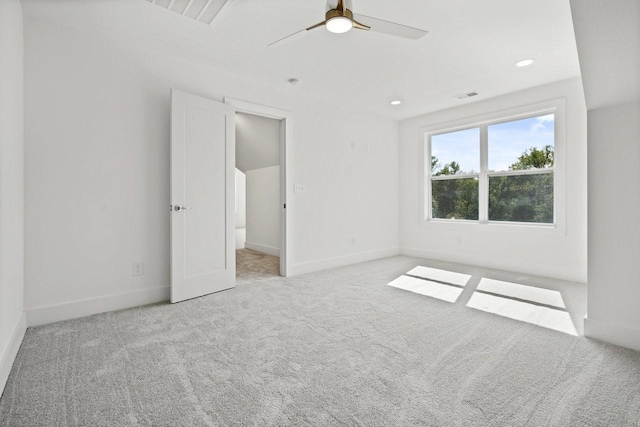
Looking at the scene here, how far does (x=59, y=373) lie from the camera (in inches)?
69.2

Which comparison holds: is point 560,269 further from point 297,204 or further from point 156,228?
point 156,228

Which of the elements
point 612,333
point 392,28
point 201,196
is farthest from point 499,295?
point 201,196

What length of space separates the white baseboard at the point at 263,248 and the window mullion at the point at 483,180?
3390mm

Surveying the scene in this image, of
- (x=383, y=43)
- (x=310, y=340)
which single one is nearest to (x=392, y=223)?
(x=383, y=43)

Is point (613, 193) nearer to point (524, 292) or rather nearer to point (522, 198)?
point (524, 292)

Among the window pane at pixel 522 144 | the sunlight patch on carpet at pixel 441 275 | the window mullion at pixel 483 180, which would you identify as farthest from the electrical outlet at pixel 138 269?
the window pane at pixel 522 144

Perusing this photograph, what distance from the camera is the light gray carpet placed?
1.43 m

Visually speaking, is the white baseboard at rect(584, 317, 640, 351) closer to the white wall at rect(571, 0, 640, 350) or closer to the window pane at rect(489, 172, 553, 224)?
the white wall at rect(571, 0, 640, 350)

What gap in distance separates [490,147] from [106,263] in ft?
16.2

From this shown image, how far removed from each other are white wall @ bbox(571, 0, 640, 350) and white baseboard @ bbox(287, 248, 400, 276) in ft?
9.40

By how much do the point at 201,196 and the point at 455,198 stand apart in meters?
3.83

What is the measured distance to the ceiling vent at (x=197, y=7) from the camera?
2.22 metres

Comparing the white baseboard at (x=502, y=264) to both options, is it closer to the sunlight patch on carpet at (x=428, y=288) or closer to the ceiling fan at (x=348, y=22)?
the sunlight patch on carpet at (x=428, y=288)

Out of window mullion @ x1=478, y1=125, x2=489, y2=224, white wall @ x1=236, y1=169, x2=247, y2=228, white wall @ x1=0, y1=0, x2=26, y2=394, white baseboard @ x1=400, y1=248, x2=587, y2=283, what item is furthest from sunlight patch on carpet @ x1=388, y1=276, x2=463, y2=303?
white wall @ x1=236, y1=169, x2=247, y2=228
